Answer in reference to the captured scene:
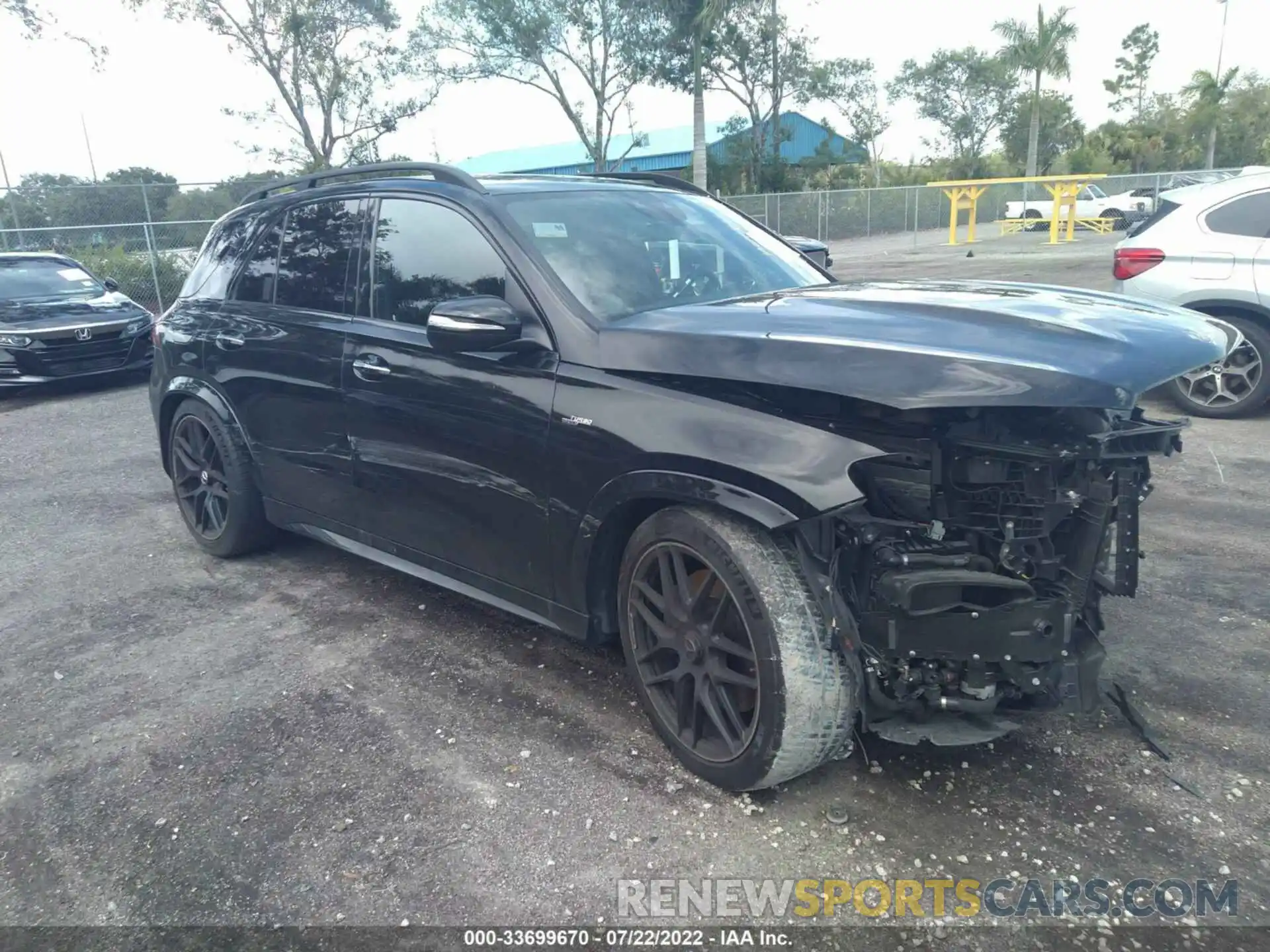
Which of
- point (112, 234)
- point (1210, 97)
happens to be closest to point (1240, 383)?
point (112, 234)

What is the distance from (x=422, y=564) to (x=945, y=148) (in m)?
60.1

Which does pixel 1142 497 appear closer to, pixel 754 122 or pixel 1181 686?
pixel 1181 686

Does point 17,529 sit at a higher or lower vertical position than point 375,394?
lower

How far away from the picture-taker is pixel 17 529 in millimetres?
5871

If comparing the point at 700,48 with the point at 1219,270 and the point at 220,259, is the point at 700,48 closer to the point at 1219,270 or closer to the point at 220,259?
the point at 1219,270

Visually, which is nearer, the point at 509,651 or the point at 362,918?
the point at 362,918

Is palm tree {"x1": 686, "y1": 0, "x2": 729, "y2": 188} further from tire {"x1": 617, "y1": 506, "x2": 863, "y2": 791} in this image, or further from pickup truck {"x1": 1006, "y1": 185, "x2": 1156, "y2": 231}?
tire {"x1": 617, "y1": 506, "x2": 863, "y2": 791}

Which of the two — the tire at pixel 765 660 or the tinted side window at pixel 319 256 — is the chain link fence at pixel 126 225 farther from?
the tire at pixel 765 660

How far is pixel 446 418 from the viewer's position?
11.4 ft

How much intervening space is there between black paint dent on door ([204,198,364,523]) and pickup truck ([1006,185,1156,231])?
28.1m

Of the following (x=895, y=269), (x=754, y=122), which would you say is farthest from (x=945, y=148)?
(x=895, y=269)

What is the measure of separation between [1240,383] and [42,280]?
40.3 feet

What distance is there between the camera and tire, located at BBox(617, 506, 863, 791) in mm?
2619

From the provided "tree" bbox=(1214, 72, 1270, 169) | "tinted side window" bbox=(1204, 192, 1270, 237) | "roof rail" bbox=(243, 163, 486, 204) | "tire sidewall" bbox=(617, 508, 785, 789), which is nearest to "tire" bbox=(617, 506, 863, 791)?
"tire sidewall" bbox=(617, 508, 785, 789)
